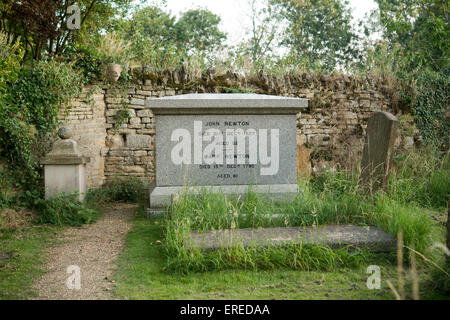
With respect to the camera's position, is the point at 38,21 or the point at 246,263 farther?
the point at 38,21

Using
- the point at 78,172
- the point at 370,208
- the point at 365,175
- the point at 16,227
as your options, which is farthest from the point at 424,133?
the point at 16,227

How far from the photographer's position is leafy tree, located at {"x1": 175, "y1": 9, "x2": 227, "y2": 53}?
26.6 m

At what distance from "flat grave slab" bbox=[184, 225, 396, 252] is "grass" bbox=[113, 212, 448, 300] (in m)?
0.17

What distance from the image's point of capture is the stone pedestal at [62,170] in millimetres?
5730

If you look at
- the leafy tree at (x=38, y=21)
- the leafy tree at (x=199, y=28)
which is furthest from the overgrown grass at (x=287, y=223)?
the leafy tree at (x=199, y=28)

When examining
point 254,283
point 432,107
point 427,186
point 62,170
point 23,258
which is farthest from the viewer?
point 432,107

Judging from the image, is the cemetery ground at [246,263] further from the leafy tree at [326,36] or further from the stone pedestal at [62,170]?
the leafy tree at [326,36]

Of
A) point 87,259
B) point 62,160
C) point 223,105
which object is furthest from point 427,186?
point 62,160

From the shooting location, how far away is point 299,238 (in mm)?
3506

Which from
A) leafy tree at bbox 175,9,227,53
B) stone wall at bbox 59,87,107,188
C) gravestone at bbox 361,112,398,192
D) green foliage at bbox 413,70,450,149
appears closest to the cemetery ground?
gravestone at bbox 361,112,398,192

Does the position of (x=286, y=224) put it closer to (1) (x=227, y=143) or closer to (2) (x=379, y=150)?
(2) (x=379, y=150)

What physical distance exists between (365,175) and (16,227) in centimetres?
470

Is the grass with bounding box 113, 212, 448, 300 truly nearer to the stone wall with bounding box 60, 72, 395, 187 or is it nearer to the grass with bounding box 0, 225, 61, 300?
the grass with bounding box 0, 225, 61, 300

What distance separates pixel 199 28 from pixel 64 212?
2463 cm
